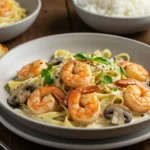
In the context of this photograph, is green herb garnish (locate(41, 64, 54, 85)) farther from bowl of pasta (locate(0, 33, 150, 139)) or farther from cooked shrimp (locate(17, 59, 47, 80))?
cooked shrimp (locate(17, 59, 47, 80))

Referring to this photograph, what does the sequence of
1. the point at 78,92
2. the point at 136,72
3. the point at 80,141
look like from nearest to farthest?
the point at 80,141, the point at 78,92, the point at 136,72

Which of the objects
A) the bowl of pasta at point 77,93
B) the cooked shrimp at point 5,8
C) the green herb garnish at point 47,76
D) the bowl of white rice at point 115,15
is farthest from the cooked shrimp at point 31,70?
the cooked shrimp at point 5,8

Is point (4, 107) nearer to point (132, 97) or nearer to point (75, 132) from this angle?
point (75, 132)

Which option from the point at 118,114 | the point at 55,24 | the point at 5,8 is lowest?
the point at 55,24

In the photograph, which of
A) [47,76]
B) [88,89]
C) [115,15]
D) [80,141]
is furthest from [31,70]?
[115,15]

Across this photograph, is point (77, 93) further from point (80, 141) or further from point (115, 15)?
point (115, 15)

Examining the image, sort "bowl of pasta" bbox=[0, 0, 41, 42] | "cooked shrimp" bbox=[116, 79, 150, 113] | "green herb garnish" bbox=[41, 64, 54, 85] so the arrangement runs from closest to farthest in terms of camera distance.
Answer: "cooked shrimp" bbox=[116, 79, 150, 113] → "green herb garnish" bbox=[41, 64, 54, 85] → "bowl of pasta" bbox=[0, 0, 41, 42]

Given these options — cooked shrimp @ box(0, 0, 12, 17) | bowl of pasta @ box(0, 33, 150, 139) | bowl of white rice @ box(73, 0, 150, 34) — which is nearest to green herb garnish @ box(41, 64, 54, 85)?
bowl of pasta @ box(0, 33, 150, 139)
